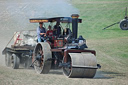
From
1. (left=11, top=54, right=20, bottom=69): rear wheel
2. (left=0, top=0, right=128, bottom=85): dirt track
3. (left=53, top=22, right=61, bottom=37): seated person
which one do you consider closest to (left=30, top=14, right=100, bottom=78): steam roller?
(left=53, top=22, right=61, bottom=37): seated person

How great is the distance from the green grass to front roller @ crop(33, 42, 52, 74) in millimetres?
8099

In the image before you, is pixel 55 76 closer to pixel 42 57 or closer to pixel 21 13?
pixel 42 57

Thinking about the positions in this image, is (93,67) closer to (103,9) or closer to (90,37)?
(90,37)

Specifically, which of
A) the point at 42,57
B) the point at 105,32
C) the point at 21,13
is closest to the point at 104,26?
the point at 105,32

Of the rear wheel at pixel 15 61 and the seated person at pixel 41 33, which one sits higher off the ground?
the seated person at pixel 41 33

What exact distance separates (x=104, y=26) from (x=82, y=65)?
2546cm

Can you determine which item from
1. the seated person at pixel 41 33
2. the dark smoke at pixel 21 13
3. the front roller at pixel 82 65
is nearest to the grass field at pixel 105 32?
the seated person at pixel 41 33

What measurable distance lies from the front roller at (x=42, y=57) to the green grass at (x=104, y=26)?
810 cm

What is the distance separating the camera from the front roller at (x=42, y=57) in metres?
14.0

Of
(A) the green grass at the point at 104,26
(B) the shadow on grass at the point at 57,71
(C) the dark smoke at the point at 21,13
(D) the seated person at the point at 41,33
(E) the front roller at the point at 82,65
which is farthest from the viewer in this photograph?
(C) the dark smoke at the point at 21,13

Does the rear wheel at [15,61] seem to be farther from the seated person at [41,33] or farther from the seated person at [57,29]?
the seated person at [57,29]

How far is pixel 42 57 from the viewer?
14.6 meters

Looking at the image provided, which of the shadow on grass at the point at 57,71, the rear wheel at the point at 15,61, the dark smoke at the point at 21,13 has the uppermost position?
the dark smoke at the point at 21,13

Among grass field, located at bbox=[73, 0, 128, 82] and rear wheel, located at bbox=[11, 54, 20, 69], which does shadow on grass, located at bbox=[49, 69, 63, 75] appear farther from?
grass field, located at bbox=[73, 0, 128, 82]
